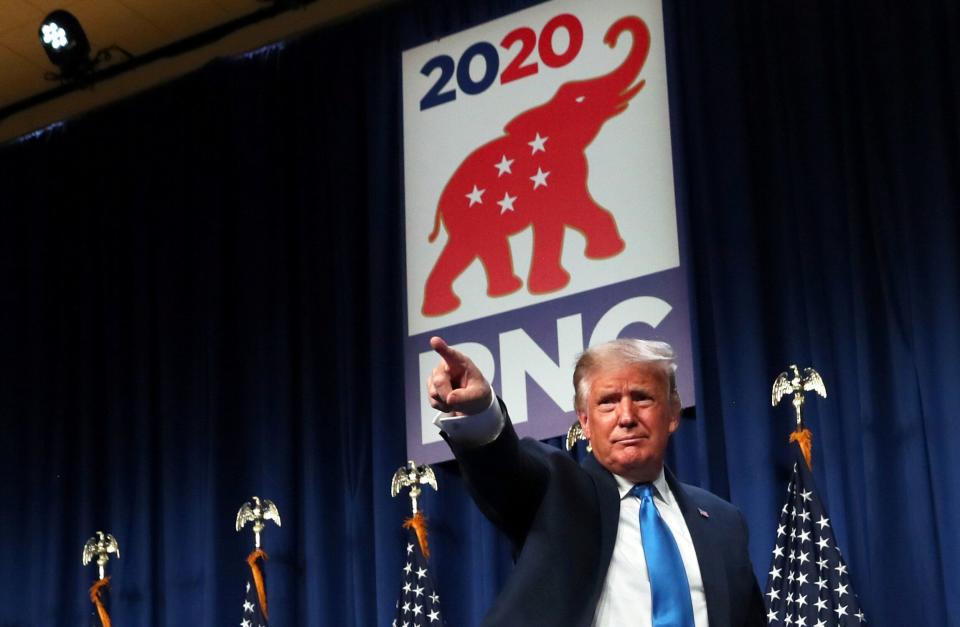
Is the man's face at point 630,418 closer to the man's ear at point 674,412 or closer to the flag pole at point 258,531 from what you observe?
the man's ear at point 674,412

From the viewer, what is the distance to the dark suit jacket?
2654mm

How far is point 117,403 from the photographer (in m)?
7.20

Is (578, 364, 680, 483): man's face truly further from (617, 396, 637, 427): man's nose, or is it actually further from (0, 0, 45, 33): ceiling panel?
(0, 0, 45, 33): ceiling panel

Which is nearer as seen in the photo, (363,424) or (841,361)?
(841,361)

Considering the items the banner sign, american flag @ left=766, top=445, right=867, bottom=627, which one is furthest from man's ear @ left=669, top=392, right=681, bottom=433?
the banner sign

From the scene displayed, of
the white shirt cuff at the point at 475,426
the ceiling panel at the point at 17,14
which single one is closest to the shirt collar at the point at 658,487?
the white shirt cuff at the point at 475,426

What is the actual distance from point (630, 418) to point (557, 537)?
1.22 feet

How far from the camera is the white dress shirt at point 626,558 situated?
8.48ft

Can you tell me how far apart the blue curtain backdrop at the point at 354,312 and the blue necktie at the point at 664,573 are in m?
2.32

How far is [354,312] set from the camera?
656 cm

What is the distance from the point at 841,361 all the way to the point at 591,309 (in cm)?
103

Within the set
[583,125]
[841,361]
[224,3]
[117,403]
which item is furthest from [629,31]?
[117,403]

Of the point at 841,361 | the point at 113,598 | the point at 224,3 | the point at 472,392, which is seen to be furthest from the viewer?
the point at 224,3

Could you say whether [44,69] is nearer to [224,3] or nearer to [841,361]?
[224,3]
